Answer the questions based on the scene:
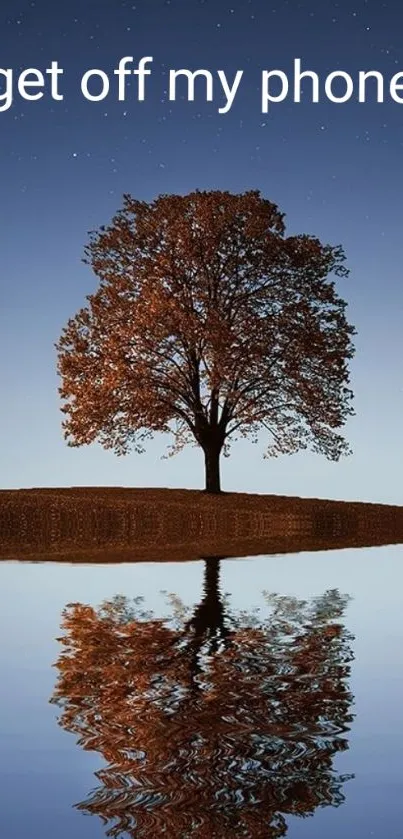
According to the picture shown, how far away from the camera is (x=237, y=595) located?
19359mm

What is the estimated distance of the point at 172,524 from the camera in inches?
1532

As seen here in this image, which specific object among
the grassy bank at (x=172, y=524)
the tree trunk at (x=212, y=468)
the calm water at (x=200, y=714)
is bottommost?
the calm water at (x=200, y=714)

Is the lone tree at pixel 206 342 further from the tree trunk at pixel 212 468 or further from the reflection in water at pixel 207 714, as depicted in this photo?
the reflection in water at pixel 207 714

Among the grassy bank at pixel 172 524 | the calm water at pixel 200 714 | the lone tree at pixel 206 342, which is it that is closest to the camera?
the calm water at pixel 200 714

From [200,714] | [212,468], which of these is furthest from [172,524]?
[200,714]

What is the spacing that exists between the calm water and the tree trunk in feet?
102

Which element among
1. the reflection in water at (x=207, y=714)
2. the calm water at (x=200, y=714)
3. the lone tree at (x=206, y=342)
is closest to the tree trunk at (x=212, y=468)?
the lone tree at (x=206, y=342)

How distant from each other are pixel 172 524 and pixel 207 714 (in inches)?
1131

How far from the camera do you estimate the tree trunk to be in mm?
50750

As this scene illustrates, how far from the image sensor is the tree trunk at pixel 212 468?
5075 cm

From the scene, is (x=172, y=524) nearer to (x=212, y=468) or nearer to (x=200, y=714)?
(x=212, y=468)

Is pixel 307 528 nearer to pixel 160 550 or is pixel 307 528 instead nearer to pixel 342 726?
pixel 160 550

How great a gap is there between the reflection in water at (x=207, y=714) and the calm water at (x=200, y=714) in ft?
0.07

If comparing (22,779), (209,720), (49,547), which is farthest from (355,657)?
(49,547)
